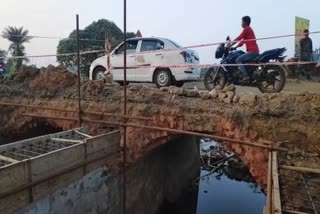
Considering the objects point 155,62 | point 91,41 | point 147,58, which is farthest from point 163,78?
point 91,41

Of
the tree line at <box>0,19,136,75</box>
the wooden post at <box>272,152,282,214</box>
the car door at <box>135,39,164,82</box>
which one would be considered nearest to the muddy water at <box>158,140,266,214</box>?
the car door at <box>135,39,164,82</box>

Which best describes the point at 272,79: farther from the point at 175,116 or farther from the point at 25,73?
the point at 25,73

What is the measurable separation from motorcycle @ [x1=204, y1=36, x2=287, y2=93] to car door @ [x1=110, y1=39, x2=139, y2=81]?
2.60m

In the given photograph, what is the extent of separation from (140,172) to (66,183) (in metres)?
2.64

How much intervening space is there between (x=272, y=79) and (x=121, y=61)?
4.73m

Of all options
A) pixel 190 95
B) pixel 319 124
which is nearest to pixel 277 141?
pixel 319 124

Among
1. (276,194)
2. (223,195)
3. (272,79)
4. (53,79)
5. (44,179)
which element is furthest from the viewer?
(223,195)

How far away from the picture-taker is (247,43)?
784 centimetres

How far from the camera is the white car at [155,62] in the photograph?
9523 millimetres

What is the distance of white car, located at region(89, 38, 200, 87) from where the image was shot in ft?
31.2

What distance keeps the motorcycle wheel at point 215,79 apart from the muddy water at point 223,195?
3.91m

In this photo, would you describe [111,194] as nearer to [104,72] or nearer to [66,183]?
[66,183]

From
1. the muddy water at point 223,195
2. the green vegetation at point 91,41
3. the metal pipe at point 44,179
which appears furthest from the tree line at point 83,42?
the metal pipe at point 44,179

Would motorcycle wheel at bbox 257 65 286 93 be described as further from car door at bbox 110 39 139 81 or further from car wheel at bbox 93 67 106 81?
car wheel at bbox 93 67 106 81
